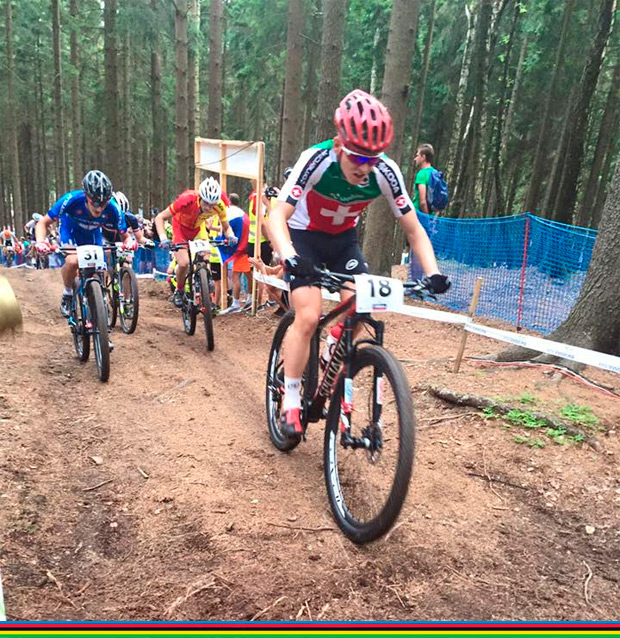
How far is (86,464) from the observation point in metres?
3.70

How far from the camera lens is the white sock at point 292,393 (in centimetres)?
341

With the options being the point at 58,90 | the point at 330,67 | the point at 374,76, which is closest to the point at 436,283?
the point at 330,67

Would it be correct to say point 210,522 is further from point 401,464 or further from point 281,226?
point 281,226

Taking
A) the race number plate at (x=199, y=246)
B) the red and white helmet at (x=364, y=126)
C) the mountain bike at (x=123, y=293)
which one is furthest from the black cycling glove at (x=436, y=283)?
the mountain bike at (x=123, y=293)

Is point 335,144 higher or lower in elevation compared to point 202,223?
higher

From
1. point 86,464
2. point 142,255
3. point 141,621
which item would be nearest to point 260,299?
point 86,464

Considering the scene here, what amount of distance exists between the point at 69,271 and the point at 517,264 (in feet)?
23.6

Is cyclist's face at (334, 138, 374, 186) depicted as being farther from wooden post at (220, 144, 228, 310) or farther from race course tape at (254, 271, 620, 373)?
wooden post at (220, 144, 228, 310)

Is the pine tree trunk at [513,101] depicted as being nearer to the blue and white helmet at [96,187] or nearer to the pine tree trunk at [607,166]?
the pine tree trunk at [607,166]

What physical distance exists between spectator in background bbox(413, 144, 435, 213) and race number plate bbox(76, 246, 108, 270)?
21.1 ft

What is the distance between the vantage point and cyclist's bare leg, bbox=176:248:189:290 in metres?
7.91

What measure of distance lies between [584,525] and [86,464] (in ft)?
11.0

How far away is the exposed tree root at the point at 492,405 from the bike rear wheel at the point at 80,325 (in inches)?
153

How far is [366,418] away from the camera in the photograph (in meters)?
2.88
